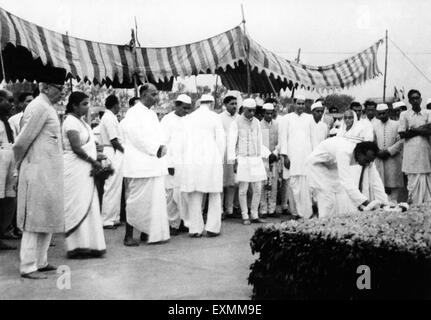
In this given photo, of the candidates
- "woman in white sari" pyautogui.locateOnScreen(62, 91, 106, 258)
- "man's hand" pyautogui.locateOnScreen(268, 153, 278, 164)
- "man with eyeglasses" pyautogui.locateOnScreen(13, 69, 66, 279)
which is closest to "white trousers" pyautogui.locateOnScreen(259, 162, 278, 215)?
"man's hand" pyautogui.locateOnScreen(268, 153, 278, 164)

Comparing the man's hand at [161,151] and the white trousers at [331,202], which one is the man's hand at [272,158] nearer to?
the white trousers at [331,202]

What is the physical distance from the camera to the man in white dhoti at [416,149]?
1006 centimetres

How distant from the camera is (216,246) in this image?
7691mm

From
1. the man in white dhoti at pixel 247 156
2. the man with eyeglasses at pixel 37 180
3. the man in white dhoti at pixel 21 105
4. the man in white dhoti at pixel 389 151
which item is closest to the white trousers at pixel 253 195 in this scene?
the man in white dhoti at pixel 247 156

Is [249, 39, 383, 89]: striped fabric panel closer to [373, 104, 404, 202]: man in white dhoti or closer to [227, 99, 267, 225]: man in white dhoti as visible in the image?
[227, 99, 267, 225]: man in white dhoti

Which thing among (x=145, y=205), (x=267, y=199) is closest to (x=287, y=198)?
(x=267, y=199)

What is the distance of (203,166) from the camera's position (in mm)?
8695

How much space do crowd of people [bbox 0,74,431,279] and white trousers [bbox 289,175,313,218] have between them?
0.06 ft

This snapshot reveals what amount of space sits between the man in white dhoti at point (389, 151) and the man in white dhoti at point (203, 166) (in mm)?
3218

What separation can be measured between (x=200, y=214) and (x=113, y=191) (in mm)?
1732

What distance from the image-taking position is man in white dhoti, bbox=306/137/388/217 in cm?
685

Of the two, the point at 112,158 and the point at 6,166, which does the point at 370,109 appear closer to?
the point at 112,158
